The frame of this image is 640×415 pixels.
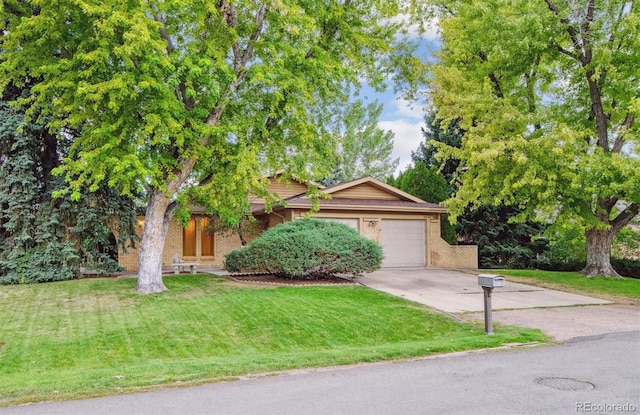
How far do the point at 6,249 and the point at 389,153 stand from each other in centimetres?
3193

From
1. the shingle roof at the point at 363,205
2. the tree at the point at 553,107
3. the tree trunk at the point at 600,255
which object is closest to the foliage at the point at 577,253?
the tree trunk at the point at 600,255

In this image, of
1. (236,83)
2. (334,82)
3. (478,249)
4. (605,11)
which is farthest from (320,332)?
(478,249)

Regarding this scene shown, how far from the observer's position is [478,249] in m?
22.2

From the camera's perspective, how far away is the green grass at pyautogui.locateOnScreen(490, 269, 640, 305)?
12.7 m

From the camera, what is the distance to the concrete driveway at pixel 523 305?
878cm

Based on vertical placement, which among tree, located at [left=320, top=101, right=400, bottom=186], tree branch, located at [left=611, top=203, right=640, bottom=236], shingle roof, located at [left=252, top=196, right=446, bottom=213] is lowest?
tree branch, located at [left=611, top=203, right=640, bottom=236]

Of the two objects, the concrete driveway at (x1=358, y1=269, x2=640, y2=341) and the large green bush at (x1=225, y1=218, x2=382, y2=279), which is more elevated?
the large green bush at (x1=225, y1=218, x2=382, y2=279)

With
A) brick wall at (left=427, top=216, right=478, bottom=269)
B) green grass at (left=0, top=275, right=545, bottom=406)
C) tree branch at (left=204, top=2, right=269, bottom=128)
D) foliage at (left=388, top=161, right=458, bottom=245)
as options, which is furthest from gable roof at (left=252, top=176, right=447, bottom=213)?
green grass at (left=0, top=275, right=545, bottom=406)

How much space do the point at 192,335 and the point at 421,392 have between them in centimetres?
447

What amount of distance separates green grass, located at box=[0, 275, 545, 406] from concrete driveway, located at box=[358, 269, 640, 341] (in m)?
0.92

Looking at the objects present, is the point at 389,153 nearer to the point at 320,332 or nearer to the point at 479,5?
the point at 479,5

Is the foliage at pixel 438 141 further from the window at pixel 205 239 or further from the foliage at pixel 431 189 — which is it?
the window at pixel 205 239

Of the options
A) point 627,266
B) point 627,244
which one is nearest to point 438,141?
point 627,244

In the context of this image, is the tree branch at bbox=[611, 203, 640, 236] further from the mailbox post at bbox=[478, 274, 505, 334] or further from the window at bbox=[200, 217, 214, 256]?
the window at bbox=[200, 217, 214, 256]
